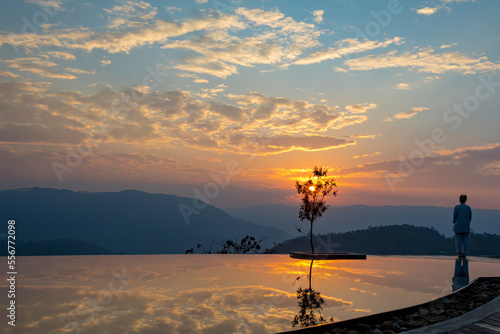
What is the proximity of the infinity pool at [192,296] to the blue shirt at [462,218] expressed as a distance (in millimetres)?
4292

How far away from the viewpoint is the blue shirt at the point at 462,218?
50.4 feet

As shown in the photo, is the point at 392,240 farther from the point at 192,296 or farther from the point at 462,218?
the point at 192,296

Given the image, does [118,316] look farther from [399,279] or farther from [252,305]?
[399,279]

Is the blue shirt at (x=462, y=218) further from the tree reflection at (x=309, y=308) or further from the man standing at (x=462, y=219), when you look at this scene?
the tree reflection at (x=309, y=308)

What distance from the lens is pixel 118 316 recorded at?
5.95 m

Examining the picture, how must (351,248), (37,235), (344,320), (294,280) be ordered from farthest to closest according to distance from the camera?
1. (37,235)
2. (351,248)
3. (294,280)
4. (344,320)

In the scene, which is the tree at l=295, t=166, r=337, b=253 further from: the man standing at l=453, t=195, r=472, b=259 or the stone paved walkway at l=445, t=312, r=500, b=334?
the stone paved walkway at l=445, t=312, r=500, b=334

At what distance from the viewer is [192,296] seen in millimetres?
7648

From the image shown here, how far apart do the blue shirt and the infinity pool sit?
4.29m

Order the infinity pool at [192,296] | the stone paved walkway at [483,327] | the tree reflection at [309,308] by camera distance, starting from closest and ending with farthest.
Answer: the stone paved walkway at [483,327] → the infinity pool at [192,296] → the tree reflection at [309,308]

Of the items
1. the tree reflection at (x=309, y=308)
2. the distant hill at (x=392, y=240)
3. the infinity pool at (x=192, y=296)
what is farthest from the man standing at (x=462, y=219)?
the distant hill at (x=392, y=240)

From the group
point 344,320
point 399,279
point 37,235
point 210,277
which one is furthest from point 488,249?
point 37,235

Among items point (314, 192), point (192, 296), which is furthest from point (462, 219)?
point (192, 296)

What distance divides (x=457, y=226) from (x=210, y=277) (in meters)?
10.1
